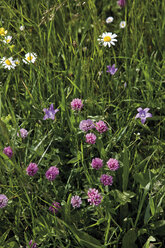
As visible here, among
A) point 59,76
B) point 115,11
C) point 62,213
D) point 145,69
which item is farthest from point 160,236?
point 115,11

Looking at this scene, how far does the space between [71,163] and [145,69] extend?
2.12ft

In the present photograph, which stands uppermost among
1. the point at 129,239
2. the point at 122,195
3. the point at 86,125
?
the point at 86,125

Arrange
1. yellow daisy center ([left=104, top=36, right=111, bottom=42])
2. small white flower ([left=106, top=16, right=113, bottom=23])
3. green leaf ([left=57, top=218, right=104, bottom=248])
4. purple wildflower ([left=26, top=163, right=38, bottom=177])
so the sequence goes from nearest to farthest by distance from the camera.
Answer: green leaf ([left=57, top=218, right=104, bottom=248]) < purple wildflower ([left=26, top=163, right=38, bottom=177]) < yellow daisy center ([left=104, top=36, right=111, bottom=42]) < small white flower ([left=106, top=16, right=113, bottom=23])

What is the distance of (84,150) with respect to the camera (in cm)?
136

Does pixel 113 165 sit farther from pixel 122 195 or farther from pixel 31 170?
pixel 31 170

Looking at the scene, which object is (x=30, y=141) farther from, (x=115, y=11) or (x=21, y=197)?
(x=115, y=11)

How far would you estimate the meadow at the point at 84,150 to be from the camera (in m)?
1.13

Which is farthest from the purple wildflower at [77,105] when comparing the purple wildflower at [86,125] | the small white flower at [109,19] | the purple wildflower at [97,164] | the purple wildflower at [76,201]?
the small white flower at [109,19]

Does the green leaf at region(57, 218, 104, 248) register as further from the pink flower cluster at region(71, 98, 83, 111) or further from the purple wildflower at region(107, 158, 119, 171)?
the pink flower cluster at region(71, 98, 83, 111)

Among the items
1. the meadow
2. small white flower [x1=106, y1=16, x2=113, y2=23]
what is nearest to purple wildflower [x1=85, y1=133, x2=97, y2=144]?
the meadow

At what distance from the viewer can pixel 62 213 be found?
1.15 meters

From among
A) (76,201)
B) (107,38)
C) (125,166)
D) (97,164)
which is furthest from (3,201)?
(107,38)

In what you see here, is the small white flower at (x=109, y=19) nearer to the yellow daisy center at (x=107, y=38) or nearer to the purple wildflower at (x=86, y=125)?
the yellow daisy center at (x=107, y=38)

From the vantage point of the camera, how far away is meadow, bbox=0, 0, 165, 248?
3.72 feet
